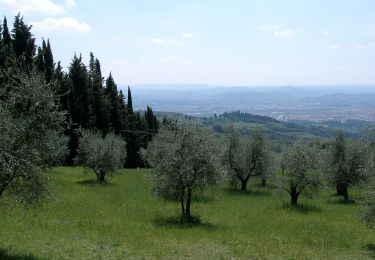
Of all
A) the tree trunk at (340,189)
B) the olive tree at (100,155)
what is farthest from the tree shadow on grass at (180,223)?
the tree trunk at (340,189)

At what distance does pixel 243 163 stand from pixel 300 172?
13.4m

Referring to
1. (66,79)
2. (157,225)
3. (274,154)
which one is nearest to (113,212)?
(157,225)

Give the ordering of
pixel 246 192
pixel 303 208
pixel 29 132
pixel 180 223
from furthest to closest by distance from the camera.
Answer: pixel 246 192, pixel 303 208, pixel 180 223, pixel 29 132

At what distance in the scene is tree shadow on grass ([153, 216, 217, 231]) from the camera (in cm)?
3130

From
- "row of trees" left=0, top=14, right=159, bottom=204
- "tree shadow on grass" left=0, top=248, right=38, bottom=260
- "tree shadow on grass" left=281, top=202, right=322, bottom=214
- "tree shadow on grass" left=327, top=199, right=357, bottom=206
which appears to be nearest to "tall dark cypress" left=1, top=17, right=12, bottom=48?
"row of trees" left=0, top=14, right=159, bottom=204

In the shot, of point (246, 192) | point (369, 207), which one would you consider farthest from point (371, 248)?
point (246, 192)

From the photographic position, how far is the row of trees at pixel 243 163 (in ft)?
106

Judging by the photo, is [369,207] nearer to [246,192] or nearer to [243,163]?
[246,192]

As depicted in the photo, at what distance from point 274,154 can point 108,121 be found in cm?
4561

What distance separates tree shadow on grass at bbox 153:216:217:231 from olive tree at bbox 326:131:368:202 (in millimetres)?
25979

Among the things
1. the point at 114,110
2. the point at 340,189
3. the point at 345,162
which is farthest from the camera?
the point at 114,110

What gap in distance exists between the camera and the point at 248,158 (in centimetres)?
6109

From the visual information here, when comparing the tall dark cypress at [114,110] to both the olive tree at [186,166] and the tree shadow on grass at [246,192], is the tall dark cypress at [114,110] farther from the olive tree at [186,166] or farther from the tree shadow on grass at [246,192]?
the olive tree at [186,166]

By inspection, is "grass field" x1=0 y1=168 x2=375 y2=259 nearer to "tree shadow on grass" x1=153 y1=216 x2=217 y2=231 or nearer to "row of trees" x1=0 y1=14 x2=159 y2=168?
"tree shadow on grass" x1=153 y1=216 x2=217 y2=231
